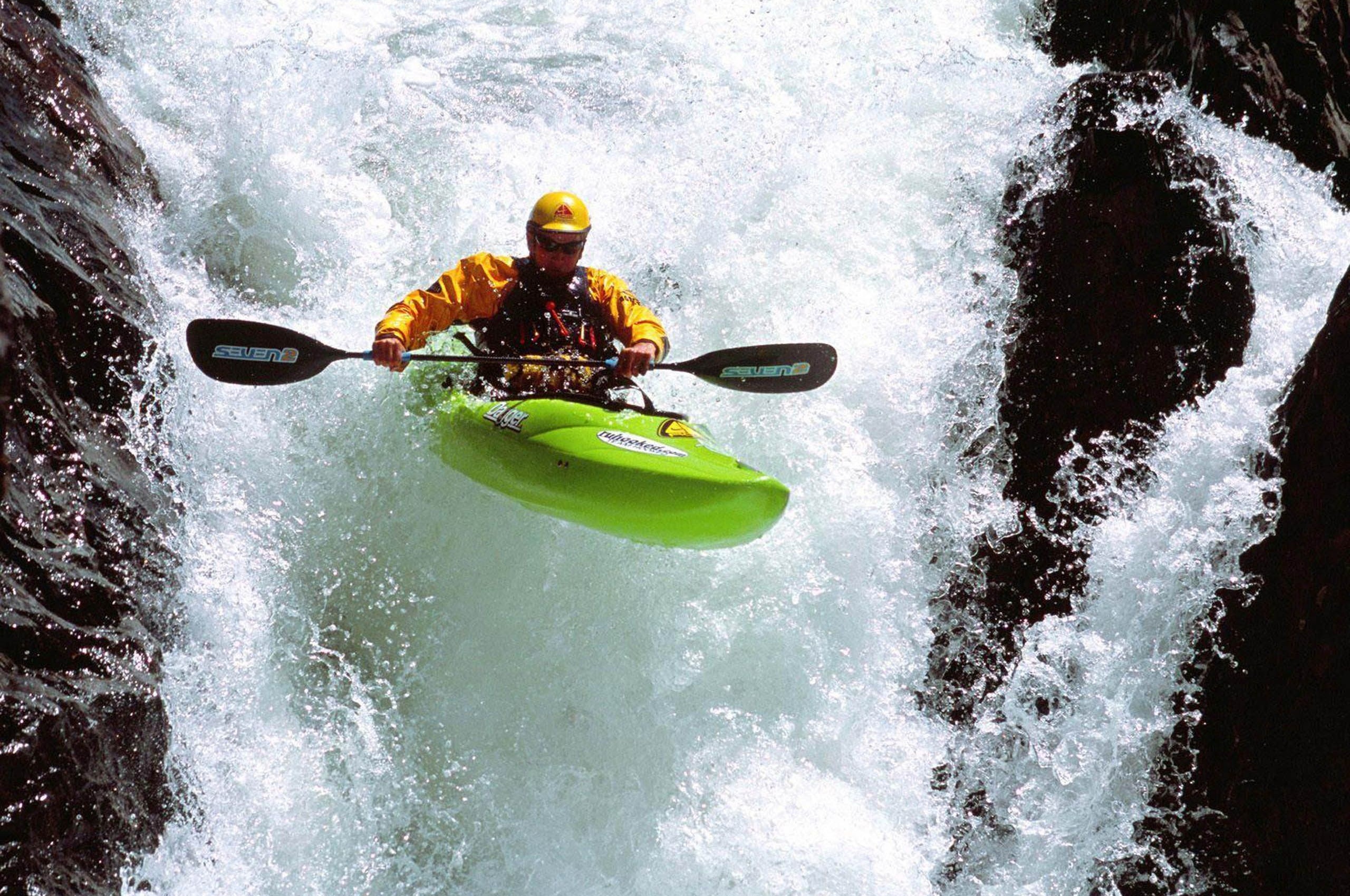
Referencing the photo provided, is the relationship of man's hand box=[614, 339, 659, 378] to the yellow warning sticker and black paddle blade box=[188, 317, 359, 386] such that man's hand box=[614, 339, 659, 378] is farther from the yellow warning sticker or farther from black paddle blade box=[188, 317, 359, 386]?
black paddle blade box=[188, 317, 359, 386]

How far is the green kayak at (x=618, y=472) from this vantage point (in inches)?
155

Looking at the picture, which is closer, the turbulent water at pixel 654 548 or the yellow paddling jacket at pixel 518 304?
the turbulent water at pixel 654 548

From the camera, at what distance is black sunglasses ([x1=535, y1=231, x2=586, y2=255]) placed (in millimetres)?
4715

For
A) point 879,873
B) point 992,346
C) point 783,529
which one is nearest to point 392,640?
point 783,529

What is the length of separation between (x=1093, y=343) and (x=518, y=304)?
8.65ft

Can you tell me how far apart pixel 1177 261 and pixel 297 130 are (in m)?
4.81

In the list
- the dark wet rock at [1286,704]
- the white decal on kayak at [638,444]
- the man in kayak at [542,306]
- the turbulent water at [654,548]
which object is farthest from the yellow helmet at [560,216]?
the dark wet rock at [1286,704]

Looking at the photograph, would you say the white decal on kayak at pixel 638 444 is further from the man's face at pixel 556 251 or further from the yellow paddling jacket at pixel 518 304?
the man's face at pixel 556 251

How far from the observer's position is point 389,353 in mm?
4316

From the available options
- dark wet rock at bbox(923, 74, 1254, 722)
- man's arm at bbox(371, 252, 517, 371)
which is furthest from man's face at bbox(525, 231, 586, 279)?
dark wet rock at bbox(923, 74, 1254, 722)

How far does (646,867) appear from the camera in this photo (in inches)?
155

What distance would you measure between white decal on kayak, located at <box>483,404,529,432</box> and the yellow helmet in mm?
858

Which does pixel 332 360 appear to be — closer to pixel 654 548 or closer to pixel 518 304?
pixel 518 304

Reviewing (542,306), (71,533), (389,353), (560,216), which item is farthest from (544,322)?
(71,533)
